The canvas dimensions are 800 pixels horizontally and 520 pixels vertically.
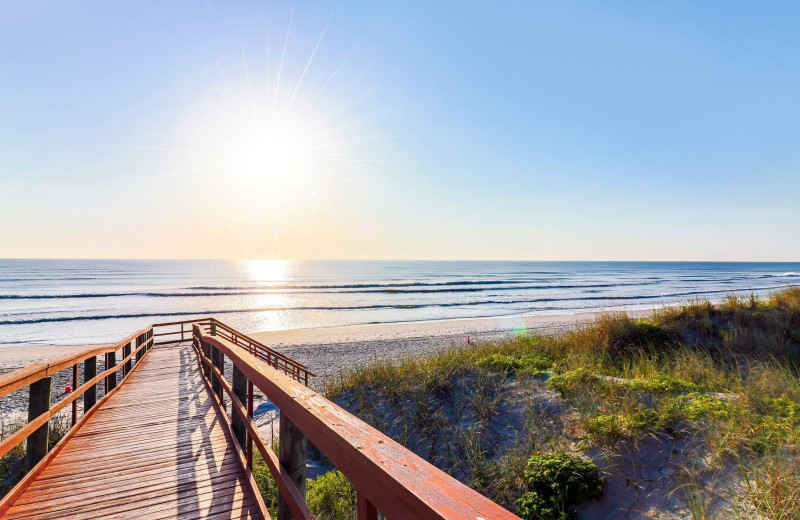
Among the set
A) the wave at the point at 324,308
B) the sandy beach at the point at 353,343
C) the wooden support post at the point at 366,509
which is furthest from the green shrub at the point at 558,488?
the wave at the point at 324,308

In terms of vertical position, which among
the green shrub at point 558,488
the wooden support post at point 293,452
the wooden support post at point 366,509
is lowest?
the green shrub at point 558,488

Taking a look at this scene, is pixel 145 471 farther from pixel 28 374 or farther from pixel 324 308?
pixel 324 308

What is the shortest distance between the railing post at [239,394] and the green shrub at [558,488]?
3172 millimetres

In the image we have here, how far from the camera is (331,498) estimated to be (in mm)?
5613

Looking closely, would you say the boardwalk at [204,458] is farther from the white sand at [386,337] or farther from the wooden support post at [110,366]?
the white sand at [386,337]

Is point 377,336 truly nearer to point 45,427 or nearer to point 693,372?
point 693,372

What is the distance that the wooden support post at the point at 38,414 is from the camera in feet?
12.4

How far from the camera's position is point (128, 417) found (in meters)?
5.73

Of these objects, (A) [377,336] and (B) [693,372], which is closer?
(B) [693,372]

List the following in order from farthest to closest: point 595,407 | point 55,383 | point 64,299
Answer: point 64,299
point 55,383
point 595,407

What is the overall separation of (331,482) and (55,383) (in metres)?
15.2

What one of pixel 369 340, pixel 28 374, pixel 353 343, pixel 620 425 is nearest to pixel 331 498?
pixel 28 374

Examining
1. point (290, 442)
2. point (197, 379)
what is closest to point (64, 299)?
point (197, 379)

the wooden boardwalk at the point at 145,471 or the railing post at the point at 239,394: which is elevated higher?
the railing post at the point at 239,394
